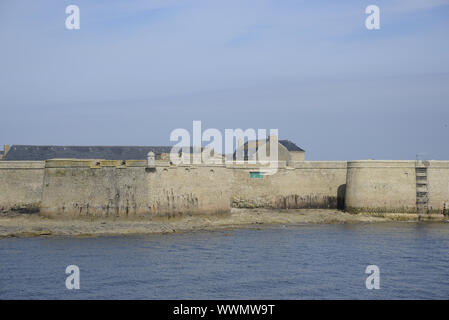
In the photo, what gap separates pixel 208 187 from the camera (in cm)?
3850

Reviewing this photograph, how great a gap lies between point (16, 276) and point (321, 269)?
1144 centimetres

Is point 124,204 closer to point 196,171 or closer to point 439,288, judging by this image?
point 196,171

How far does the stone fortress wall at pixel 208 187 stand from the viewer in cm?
3703

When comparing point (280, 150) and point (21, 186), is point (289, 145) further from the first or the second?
point (21, 186)

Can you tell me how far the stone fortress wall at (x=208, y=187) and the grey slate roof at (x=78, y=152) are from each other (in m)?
7.60

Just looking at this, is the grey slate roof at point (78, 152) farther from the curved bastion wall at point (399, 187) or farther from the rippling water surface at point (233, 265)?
the rippling water surface at point (233, 265)

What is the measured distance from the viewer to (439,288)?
23.5 meters

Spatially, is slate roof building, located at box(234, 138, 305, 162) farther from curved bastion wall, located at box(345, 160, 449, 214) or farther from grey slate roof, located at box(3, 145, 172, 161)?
curved bastion wall, located at box(345, 160, 449, 214)

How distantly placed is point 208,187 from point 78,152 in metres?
15.6

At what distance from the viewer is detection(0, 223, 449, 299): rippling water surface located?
22.5 metres

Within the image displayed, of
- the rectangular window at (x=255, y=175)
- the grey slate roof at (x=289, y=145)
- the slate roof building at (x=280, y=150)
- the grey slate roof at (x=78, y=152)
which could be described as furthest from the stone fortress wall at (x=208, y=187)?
the grey slate roof at (x=289, y=145)

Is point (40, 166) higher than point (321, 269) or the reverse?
higher

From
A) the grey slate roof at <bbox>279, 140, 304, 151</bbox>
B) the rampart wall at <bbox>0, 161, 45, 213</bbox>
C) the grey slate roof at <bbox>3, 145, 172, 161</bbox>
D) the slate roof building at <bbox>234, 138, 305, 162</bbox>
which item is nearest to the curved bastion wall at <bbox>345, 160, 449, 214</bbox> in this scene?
the slate roof building at <bbox>234, 138, 305, 162</bbox>

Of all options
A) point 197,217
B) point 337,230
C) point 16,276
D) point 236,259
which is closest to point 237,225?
point 197,217
